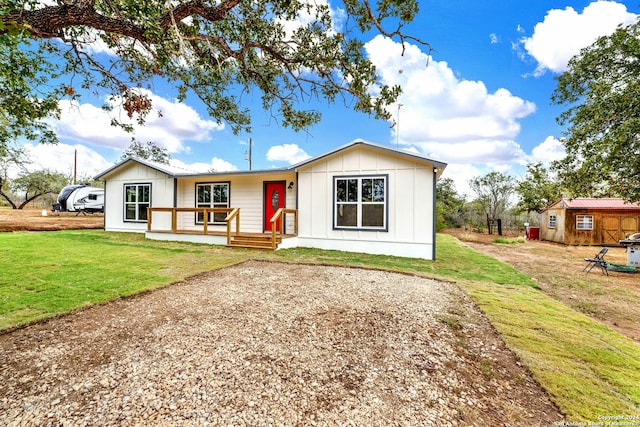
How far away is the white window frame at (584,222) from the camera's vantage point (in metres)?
15.6

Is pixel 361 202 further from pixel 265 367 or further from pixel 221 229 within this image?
pixel 265 367

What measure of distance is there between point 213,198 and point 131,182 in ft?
14.0

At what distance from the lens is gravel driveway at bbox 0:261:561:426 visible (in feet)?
5.80

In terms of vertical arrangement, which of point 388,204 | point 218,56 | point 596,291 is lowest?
point 596,291

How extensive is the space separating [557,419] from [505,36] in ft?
43.3

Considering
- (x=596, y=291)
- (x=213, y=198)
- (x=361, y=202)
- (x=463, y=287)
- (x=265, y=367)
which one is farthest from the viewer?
(x=213, y=198)

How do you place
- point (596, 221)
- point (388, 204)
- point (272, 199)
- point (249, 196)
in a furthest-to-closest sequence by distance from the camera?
1. point (596, 221)
2. point (249, 196)
3. point (272, 199)
4. point (388, 204)

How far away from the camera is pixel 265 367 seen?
2.27 m

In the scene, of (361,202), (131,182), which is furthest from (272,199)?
(131,182)

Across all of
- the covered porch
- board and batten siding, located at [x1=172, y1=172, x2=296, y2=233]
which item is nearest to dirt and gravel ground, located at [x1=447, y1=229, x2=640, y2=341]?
the covered porch

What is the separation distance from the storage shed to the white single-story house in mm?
13132

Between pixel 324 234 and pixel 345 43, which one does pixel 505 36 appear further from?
pixel 324 234

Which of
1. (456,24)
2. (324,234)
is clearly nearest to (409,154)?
(324,234)

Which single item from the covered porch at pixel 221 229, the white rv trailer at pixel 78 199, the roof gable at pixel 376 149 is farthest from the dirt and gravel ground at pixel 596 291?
the white rv trailer at pixel 78 199
